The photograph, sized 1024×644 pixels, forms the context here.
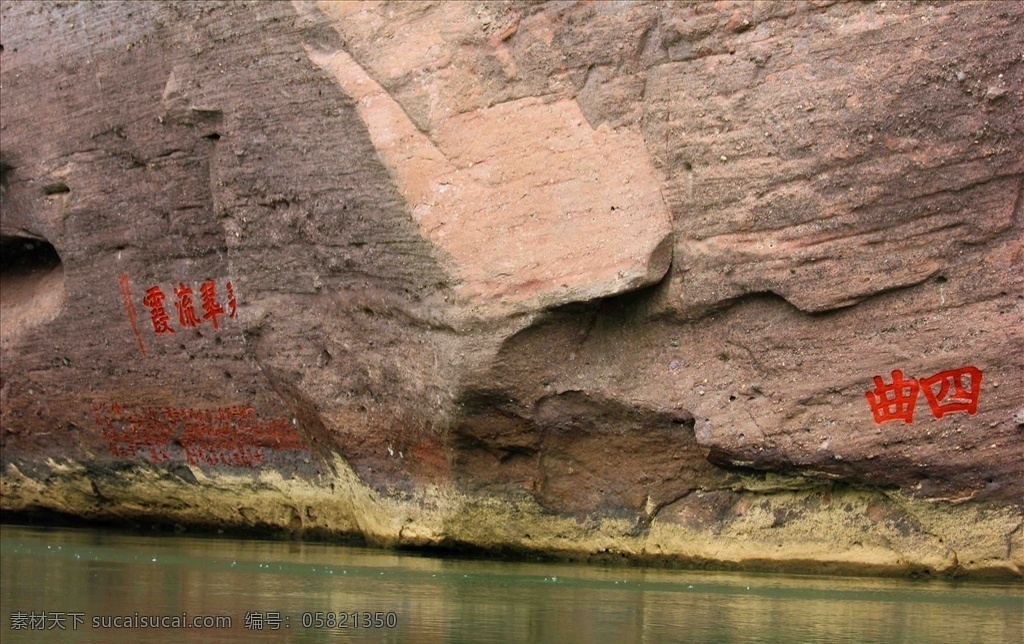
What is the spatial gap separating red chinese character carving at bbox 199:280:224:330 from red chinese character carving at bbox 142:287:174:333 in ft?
0.85

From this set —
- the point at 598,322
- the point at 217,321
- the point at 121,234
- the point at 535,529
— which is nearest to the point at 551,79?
the point at 598,322

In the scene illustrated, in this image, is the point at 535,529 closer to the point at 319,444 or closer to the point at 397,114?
the point at 319,444

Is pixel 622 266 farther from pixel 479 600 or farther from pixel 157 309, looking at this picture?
pixel 157 309

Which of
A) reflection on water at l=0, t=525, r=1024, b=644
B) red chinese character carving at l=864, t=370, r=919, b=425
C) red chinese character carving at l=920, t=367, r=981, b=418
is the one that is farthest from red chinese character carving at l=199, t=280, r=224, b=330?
red chinese character carving at l=920, t=367, r=981, b=418

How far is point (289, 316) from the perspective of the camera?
633 cm

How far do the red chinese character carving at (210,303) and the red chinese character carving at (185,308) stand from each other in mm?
80

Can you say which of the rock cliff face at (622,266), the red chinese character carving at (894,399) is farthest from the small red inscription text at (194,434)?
the red chinese character carving at (894,399)

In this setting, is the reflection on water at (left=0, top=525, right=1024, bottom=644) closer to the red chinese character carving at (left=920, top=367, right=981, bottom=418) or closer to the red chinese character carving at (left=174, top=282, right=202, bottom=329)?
the red chinese character carving at (left=920, top=367, right=981, bottom=418)

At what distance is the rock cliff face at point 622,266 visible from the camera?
4910mm

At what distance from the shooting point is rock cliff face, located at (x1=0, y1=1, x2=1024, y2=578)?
16.1 ft

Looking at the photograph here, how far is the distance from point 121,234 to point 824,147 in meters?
3.94

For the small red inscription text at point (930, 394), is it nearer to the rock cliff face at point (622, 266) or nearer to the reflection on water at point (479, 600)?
the rock cliff face at point (622, 266)

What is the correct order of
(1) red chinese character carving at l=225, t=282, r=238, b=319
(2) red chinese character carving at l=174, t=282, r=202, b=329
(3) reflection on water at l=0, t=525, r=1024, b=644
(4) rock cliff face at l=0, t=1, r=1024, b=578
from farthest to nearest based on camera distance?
(2) red chinese character carving at l=174, t=282, r=202, b=329, (1) red chinese character carving at l=225, t=282, r=238, b=319, (4) rock cliff face at l=0, t=1, r=1024, b=578, (3) reflection on water at l=0, t=525, r=1024, b=644

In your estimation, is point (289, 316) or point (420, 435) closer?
point (420, 435)
